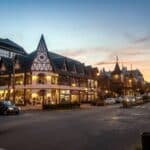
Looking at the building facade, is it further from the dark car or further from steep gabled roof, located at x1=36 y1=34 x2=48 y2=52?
the dark car

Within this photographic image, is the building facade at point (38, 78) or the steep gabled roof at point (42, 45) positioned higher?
the steep gabled roof at point (42, 45)

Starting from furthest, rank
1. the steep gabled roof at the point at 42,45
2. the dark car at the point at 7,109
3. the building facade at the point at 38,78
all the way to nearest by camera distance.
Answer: the steep gabled roof at the point at 42,45 → the building facade at the point at 38,78 → the dark car at the point at 7,109

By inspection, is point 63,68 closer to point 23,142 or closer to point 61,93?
point 61,93

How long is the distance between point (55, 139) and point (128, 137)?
3.76 meters

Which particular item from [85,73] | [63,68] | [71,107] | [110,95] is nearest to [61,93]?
[63,68]

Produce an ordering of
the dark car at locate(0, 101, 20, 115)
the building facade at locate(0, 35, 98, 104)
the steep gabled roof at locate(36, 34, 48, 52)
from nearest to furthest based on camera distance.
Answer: the dark car at locate(0, 101, 20, 115), the building facade at locate(0, 35, 98, 104), the steep gabled roof at locate(36, 34, 48, 52)

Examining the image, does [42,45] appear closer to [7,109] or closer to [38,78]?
[38,78]

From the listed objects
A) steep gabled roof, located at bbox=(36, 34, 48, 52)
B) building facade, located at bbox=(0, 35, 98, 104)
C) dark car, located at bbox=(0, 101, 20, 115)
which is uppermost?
steep gabled roof, located at bbox=(36, 34, 48, 52)

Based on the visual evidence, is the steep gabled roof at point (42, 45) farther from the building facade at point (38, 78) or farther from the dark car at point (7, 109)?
the dark car at point (7, 109)

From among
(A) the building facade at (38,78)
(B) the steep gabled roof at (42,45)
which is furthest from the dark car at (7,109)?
(B) the steep gabled roof at (42,45)

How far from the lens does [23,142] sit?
449 inches

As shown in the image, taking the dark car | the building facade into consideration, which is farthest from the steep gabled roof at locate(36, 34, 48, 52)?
the dark car

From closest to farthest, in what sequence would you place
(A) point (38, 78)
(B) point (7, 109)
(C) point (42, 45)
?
(B) point (7, 109) → (A) point (38, 78) → (C) point (42, 45)

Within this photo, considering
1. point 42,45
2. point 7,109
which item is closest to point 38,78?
point 42,45
